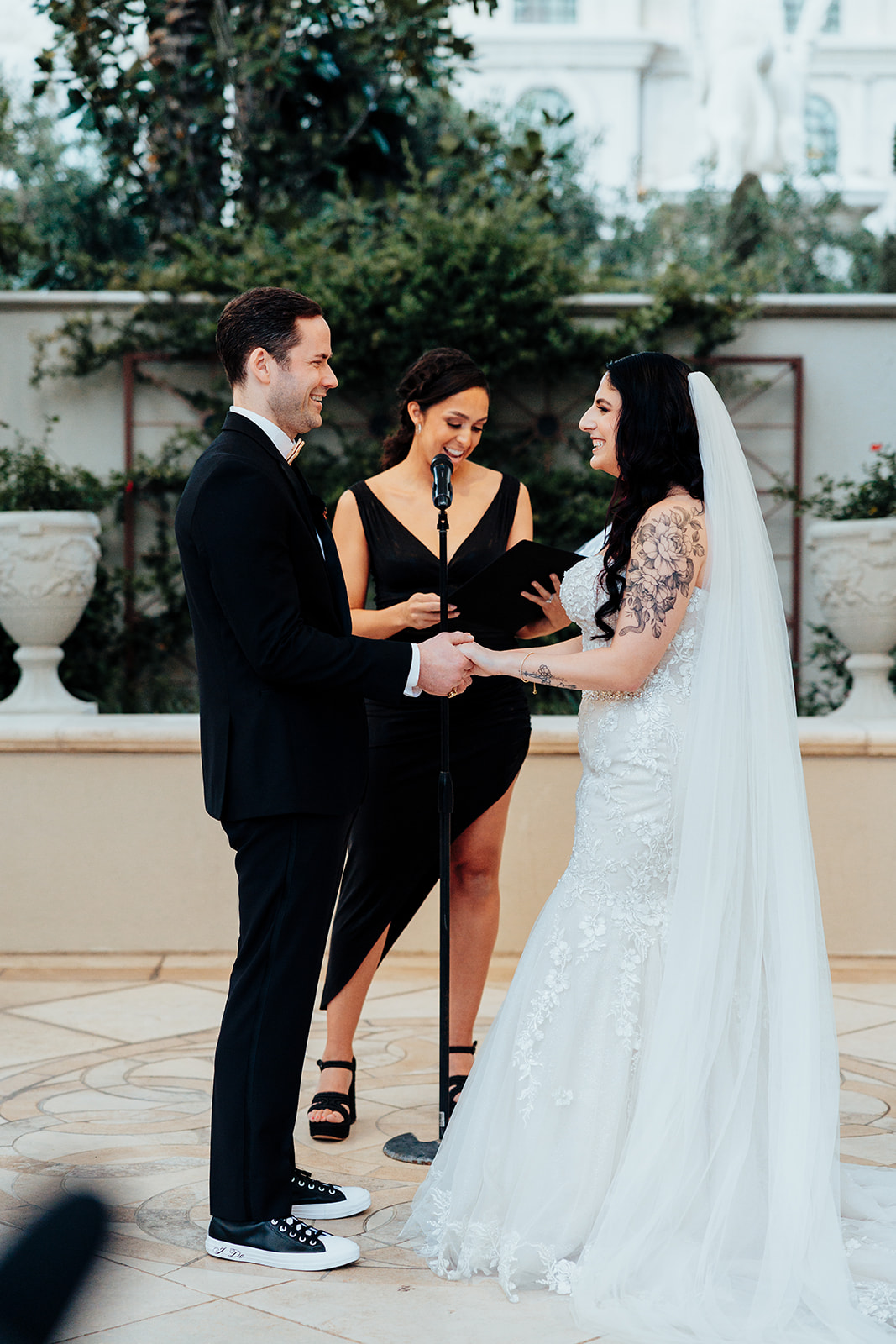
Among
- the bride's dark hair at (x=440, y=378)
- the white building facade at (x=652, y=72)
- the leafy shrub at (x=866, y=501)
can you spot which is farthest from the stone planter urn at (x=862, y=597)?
the white building facade at (x=652, y=72)

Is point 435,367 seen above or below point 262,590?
above

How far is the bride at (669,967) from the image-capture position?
2.51m

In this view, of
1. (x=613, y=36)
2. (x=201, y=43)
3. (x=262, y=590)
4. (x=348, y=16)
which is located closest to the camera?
(x=262, y=590)

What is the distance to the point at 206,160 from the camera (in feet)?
28.0

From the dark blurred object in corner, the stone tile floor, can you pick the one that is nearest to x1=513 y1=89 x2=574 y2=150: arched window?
the stone tile floor

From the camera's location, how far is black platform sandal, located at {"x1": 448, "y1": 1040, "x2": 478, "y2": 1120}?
324 centimetres

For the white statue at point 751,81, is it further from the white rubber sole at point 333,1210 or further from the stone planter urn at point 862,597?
the white rubber sole at point 333,1210

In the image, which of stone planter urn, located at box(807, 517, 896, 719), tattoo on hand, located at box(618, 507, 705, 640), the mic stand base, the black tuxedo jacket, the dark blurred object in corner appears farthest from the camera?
stone planter urn, located at box(807, 517, 896, 719)

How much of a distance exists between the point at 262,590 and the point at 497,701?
1.15 meters

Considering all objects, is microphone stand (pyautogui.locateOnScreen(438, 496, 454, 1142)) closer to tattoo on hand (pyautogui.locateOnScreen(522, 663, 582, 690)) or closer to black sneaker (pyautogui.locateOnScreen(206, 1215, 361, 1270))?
Answer: tattoo on hand (pyautogui.locateOnScreen(522, 663, 582, 690))

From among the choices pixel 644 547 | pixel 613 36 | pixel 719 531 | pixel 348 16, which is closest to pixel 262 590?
pixel 644 547

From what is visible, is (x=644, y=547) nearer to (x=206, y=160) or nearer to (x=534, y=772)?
(x=534, y=772)

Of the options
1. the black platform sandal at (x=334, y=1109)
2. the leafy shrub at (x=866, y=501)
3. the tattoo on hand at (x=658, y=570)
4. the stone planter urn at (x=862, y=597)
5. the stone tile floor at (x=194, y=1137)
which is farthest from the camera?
the leafy shrub at (x=866, y=501)

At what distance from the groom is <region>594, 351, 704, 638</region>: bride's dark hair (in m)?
0.55
